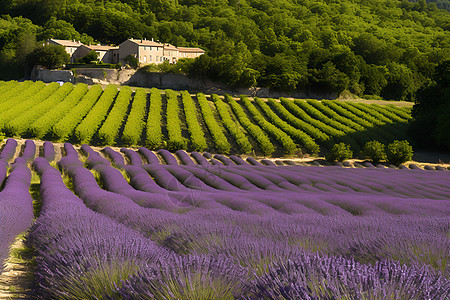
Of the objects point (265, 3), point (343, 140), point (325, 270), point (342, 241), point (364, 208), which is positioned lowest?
point (343, 140)

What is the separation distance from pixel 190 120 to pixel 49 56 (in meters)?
32.5

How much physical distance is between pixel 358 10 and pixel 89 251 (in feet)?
490

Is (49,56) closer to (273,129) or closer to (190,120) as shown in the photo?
(190,120)

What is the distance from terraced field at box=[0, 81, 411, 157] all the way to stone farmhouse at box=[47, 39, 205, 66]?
23298 millimetres

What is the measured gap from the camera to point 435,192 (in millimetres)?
15219

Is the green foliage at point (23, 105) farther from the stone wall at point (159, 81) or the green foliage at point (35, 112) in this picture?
the stone wall at point (159, 81)

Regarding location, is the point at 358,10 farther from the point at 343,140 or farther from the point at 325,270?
the point at 325,270

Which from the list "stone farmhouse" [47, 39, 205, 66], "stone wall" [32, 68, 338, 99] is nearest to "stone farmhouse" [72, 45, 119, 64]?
"stone farmhouse" [47, 39, 205, 66]

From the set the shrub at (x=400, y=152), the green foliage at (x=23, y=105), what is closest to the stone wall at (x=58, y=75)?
the green foliage at (x=23, y=105)

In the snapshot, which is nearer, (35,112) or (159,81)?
(35,112)

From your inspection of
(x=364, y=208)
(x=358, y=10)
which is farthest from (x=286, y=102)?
(x=358, y=10)

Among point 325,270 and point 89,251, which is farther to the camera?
point 89,251

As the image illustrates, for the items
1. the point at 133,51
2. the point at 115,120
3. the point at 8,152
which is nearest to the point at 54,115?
the point at 115,120

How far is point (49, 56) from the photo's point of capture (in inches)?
2404
